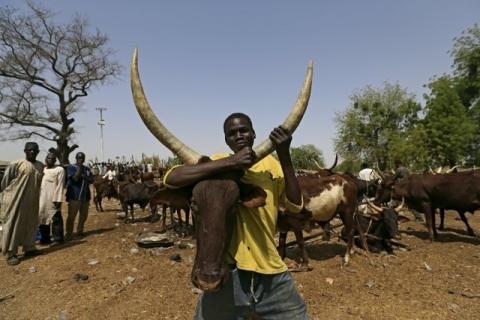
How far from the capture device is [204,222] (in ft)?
6.89

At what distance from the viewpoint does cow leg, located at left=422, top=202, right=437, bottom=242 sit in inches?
345

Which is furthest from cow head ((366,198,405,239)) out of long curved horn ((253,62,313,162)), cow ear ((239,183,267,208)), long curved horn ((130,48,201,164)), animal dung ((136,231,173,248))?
long curved horn ((130,48,201,164))

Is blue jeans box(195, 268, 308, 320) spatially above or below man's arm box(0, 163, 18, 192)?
below

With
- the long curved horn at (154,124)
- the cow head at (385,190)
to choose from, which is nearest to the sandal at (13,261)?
the long curved horn at (154,124)

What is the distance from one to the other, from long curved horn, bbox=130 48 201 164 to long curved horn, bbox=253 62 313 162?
1.53 feet

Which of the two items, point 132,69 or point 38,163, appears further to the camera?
point 38,163

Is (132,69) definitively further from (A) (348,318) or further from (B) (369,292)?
(B) (369,292)

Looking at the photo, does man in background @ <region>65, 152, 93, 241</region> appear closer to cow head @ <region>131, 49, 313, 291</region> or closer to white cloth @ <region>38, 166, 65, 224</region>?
white cloth @ <region>38, 166, 65, 224</region>

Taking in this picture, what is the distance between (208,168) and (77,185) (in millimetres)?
8154

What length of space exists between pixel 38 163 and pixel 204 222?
7083 mm

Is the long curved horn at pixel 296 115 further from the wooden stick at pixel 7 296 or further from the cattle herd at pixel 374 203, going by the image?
the wooden stick at pixel 7 296

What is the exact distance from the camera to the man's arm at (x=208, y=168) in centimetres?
206

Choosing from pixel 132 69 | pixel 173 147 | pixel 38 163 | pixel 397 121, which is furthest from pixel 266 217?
pixel 397 121

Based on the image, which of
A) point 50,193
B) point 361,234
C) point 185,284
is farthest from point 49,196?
point 361,234
